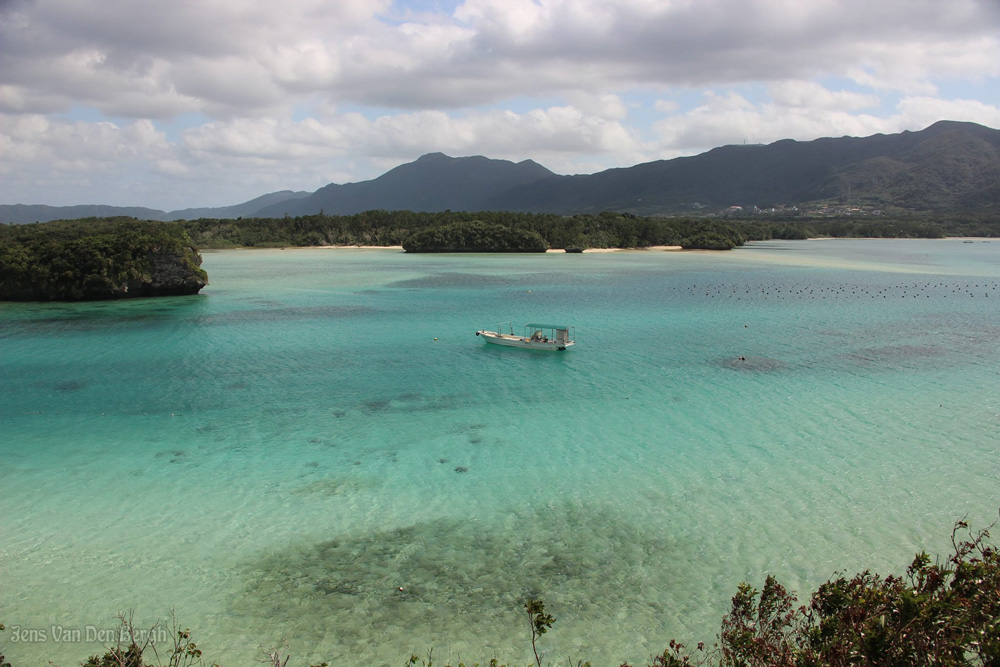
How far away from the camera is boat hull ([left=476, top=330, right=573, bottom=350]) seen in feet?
87.6

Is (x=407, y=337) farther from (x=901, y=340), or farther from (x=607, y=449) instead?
(x=901, y=340)

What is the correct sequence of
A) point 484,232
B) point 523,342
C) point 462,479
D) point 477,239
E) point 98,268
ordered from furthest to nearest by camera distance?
point 484,232, point 477,239, point 98,268, point 523,342, point 462,479

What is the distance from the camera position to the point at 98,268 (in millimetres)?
44531

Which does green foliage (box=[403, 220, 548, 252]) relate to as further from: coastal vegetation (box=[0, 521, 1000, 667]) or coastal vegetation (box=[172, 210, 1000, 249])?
coastal vegetation (box=[0, 521, 1000, 667])

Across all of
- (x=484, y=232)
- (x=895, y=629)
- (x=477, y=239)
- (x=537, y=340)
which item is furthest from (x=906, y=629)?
(x=484, y=232)

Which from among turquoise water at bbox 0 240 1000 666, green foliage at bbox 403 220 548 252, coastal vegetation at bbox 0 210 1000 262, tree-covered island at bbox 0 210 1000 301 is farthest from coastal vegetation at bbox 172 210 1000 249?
turquoise water at bbox 0 240 1000 666

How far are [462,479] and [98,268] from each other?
142ft

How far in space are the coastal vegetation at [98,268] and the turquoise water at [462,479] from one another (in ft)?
51.8

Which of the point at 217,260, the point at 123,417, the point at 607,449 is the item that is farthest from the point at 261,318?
the point at 217,260

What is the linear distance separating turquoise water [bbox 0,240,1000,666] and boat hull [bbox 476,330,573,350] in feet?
2.00

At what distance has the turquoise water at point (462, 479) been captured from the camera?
9125mm

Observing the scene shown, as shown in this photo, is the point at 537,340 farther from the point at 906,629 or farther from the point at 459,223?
the point at 459,223

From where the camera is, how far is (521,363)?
24891mm

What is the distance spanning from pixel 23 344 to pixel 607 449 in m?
28.9
